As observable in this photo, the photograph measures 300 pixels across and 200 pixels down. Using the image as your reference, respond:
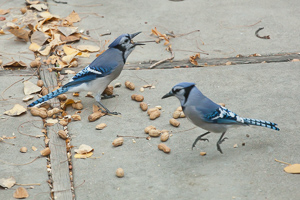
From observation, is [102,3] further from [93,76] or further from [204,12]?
[93,76]

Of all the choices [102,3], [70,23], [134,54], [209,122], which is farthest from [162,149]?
[102,3]

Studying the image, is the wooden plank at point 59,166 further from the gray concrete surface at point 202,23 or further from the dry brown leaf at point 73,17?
the dry brown leaf at point 73,17

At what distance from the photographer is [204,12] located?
585cm

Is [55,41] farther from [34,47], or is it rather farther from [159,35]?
[159,35]

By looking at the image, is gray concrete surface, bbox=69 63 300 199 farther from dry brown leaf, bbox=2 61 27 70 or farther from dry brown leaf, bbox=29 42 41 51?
dry brown leaf, bbox=29 42 41 51

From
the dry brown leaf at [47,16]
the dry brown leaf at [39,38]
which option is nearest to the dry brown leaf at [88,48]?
the dry brown leaf at [39,38]

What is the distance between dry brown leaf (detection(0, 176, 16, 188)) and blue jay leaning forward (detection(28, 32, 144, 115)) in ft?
3.03

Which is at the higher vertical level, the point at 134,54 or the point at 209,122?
the point at 209,122

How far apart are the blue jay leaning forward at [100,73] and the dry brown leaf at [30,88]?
0.35 meters

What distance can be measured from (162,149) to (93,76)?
1.01 meters

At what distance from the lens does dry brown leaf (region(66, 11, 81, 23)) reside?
5608 millimetres

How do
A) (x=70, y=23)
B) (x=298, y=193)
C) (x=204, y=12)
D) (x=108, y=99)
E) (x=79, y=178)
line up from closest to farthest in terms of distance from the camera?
(x=298, y=193) < (x=79, y=178) < (x=108, y=99) < (x=70, y=23) < (x=204, y=12)

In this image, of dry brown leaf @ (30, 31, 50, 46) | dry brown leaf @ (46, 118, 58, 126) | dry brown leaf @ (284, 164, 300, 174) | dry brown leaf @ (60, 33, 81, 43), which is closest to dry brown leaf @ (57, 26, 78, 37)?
dry brown leaf @ (60, 33, 81, 43)

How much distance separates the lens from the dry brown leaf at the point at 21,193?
3029 mm
